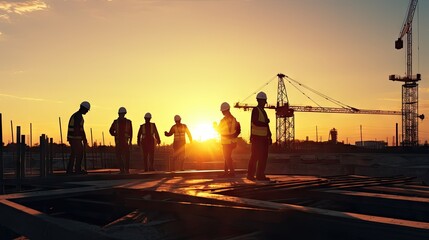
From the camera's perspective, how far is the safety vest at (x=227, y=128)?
1281cm

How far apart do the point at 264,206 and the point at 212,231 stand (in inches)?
32.8

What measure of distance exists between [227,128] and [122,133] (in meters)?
3.91

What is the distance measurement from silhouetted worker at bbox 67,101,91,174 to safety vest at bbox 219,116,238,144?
434 cm

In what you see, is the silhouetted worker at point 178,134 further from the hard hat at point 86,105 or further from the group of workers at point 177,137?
the hard hat at point 86,105

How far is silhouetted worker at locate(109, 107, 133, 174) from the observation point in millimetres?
14930

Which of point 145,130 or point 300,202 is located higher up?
point 145,130

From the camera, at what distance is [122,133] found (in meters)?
14.9

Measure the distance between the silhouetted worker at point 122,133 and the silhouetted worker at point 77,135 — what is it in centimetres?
109

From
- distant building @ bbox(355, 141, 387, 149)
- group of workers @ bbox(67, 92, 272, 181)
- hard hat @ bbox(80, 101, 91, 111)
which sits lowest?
distant building @ bbox(355, 141, 387, 149)

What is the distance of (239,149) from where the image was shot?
70625 mm

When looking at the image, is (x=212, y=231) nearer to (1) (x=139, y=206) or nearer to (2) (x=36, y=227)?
(1) (x=139, y=206)

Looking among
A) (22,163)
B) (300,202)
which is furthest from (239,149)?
(300,202)

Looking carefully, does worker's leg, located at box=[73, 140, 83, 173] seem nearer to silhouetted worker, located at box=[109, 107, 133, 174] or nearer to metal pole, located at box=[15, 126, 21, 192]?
silhouetted worker, located at box=[109, 107, 133, 174]

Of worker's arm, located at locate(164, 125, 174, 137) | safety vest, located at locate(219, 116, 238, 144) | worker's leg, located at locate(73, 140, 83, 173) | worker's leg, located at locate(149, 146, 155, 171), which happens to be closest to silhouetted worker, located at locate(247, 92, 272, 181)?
safety vest, located at locate(219, 116, 238, 144)
